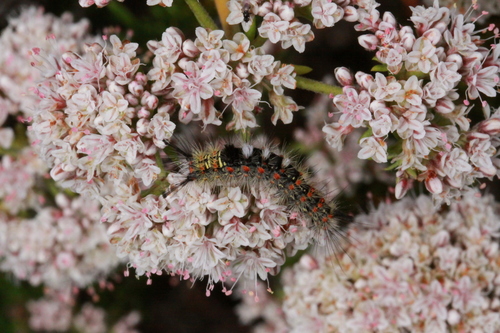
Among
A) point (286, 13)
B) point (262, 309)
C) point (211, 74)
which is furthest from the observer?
point (262, 309)

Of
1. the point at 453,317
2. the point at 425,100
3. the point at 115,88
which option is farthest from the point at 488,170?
the point at 115,88

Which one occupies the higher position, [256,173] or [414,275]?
[256,173]

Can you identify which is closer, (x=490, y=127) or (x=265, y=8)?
(x=265, y=8)

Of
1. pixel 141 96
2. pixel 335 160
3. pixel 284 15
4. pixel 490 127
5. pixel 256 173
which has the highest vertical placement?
pixel 284 15

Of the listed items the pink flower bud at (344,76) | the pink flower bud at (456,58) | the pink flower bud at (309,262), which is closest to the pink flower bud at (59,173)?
the pink flower bud at (344,76)

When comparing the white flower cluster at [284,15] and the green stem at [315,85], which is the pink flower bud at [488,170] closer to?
the green stem at [315,85]

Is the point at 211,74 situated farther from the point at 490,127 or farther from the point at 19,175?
the point at 19,175

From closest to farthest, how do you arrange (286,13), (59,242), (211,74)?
(211,74)
(286,13)
(59,242)
